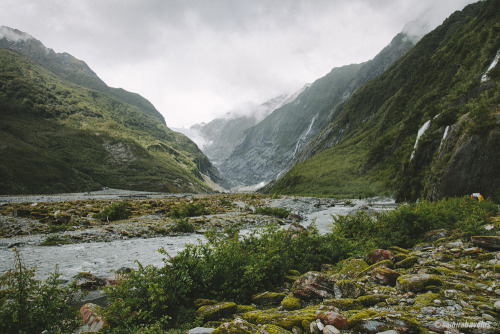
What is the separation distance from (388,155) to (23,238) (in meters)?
67.9

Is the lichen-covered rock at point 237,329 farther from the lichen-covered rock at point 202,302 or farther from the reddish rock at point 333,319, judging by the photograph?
the lichen-covered rock at point 202,302

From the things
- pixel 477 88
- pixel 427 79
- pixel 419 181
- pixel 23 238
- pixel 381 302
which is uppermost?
pixel 427 79

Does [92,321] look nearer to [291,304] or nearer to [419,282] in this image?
[291,304]

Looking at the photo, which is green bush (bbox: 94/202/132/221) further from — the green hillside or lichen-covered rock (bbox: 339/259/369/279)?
the green hillside

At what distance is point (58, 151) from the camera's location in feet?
291

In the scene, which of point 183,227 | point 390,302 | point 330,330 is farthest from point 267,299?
point 183,227

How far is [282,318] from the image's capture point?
15.0 feet

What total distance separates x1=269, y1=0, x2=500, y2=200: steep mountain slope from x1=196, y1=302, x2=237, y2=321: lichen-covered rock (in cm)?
1865

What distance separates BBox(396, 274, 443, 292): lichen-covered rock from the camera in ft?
16.4

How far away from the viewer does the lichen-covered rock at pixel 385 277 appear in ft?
19.6

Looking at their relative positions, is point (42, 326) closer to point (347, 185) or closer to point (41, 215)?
point (41, 215)

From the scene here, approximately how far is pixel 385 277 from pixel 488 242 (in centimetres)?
339

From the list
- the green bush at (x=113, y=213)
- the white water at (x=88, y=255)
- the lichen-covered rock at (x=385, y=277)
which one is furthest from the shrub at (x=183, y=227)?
the lichen-covered rock at (x=385, y=277)

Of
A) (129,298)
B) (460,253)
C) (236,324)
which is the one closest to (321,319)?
(236,324)
